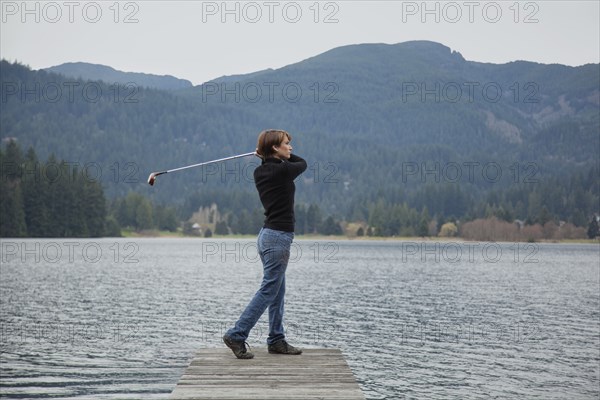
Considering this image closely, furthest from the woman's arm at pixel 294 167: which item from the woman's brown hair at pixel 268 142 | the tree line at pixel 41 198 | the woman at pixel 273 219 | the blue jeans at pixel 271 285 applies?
the tree line at pixel 41 198

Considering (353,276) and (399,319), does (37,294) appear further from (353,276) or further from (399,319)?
(353,276)

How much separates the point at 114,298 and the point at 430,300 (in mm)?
26605

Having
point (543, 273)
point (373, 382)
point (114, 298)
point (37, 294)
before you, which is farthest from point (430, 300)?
point (543, 273)

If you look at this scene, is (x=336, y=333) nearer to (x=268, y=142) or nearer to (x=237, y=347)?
(x=237, y=347)

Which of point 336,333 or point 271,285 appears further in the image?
point 336,333

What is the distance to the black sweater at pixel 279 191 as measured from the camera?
11484 millimetres

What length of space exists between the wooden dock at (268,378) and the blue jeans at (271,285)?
Answer: 47 cm

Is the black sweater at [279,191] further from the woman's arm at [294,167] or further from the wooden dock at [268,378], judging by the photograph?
the wooden dock at [268,378]

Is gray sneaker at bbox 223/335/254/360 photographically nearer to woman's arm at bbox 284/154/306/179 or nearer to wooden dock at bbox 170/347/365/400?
wooden dock at bbox 170/347/365/400

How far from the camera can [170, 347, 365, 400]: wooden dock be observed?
30.9 feet

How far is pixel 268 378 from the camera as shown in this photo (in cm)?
1038

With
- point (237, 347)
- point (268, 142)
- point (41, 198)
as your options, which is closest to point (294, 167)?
point (268, 142)

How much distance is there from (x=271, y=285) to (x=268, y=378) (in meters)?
1.80

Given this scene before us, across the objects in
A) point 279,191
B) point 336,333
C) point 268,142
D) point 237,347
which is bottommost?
point 336,333
